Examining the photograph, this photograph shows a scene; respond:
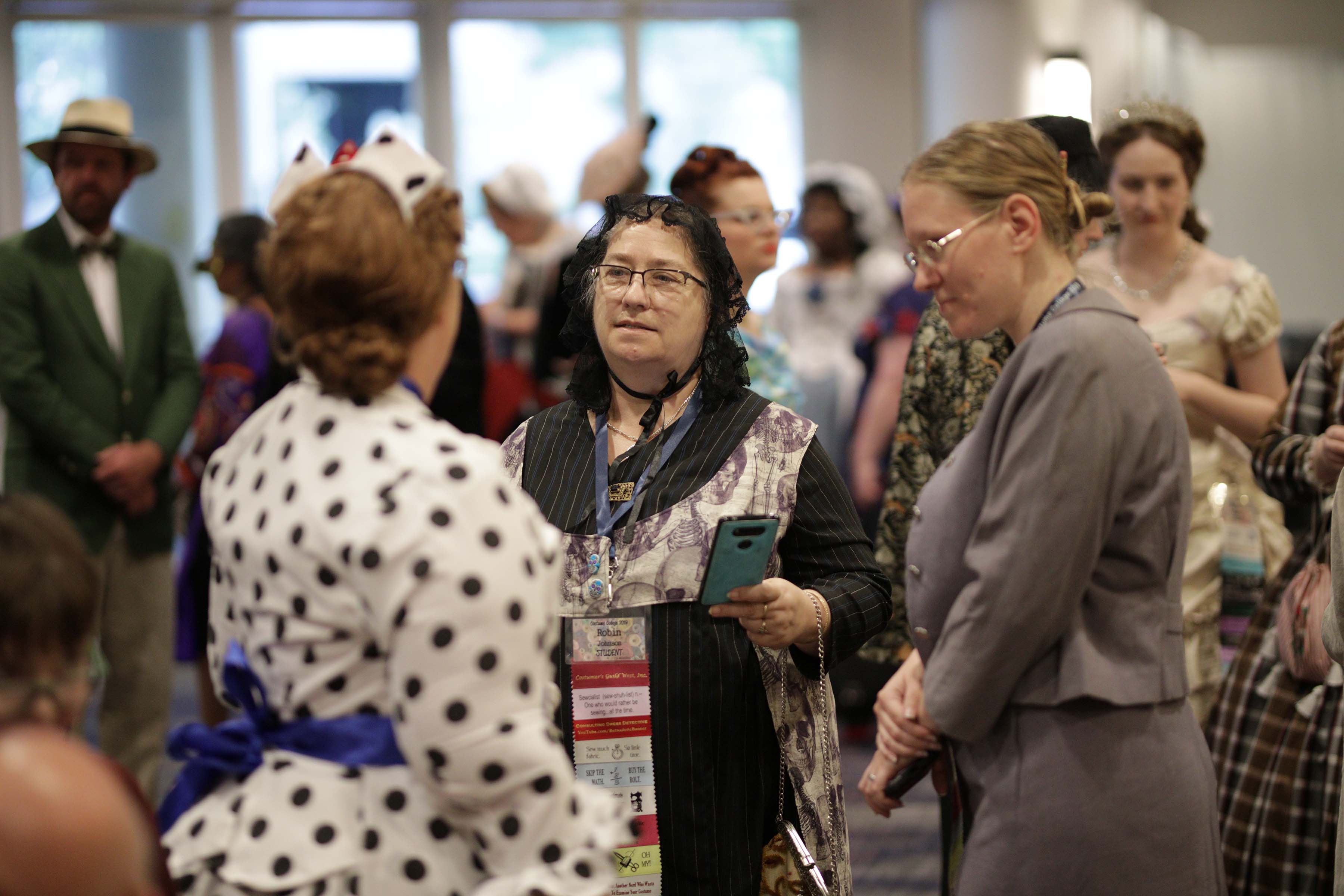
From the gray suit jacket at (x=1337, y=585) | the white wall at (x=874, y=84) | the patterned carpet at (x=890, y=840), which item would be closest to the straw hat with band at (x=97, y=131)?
the patterned carpet at (x=890, y=840)

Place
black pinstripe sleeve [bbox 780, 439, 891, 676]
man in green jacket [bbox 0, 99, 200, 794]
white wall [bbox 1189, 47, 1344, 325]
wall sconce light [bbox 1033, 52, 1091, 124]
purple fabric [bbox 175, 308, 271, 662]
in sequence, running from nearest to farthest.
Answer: black pinstripe sleeve [bbox 780, 439, 891, 676] → man in green jacket [bbox 0, 99, 200, 794] → purple fabric [bbox 175, 308, 271, 662] → wall sconce light [bbox 1033, 52, 1091, 124] → white wall [bbox 1189, 47, 1344, 325]

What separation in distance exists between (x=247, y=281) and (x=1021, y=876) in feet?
12.5

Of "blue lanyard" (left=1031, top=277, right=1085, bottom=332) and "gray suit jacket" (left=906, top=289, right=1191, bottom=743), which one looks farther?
"blue lanyard" (left=1031, top=277, right=1085, bottom=332)

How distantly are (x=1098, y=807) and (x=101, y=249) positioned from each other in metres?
3.58

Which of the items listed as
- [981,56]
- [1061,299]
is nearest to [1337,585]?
[1061,299]

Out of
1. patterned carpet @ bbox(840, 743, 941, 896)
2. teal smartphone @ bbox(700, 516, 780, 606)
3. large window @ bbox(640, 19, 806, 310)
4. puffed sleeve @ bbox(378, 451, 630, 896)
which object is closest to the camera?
puffed sleeve @ bbox(378, 451, 630, 896)

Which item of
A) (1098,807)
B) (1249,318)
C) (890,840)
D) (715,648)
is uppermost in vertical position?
(1249,318)

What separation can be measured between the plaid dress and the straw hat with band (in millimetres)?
3458

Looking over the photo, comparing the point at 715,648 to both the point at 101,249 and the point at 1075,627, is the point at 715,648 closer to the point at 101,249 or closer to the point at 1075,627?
the point at 1075,627

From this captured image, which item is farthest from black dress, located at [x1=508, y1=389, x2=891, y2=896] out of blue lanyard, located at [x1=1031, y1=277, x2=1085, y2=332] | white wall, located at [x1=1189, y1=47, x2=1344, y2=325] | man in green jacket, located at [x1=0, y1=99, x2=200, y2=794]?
white wall, located at [x1=1189, y1=47, x2=1344, y2=325]

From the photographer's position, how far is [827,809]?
86.4 inches

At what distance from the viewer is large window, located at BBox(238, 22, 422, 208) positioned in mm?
8930

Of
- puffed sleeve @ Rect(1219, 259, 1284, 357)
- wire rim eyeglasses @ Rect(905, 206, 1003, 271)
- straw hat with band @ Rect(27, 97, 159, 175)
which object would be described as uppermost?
straw hat with band @ Rect(27, 97, 159, 175)

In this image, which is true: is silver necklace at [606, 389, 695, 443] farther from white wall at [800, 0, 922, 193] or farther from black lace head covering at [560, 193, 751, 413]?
white wall at [800, 0, 922, 193]
